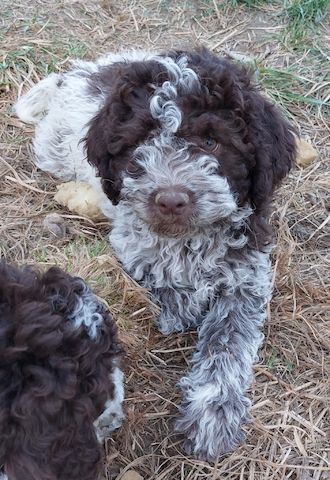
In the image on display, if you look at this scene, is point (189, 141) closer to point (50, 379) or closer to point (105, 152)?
point (105, 152)

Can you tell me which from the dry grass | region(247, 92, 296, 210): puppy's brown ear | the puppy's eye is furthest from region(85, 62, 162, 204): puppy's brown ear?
the dry grass

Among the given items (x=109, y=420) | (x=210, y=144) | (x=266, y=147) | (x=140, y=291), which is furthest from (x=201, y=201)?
(x=109, y=420)

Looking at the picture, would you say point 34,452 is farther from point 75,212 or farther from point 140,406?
point 75,212

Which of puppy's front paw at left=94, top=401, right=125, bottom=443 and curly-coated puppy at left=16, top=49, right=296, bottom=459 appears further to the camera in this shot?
curly-coated puppy at left=16, top=49, right=296, bottom=459

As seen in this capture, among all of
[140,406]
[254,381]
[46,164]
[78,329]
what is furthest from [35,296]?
[46,164]

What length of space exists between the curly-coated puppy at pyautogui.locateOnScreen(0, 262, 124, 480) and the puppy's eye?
0.96 metres

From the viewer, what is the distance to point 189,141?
126 inches

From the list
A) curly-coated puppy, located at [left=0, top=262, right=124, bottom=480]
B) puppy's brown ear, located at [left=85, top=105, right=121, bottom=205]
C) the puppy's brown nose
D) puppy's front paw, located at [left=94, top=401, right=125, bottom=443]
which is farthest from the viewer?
puppy's brown ear, located at [left=85, top=105, right=121, bottom=205]

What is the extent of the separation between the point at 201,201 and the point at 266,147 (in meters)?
0.38

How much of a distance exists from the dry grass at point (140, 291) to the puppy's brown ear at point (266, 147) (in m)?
0.69

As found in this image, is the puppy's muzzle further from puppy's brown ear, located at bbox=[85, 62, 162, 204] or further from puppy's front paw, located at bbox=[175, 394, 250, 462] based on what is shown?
puppy's front paw, located at bbox=[175, 394, 250, 462]

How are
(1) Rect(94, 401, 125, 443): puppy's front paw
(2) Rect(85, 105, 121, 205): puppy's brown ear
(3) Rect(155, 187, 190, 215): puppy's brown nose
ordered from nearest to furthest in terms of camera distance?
(1) Rect(94, 401, 125, 443): puppy's front paw, (3) Rect(155, 187, 190, 215): puppy's brown nose, (2) Rect(85, 105, 121, 205): puppy's brown ear

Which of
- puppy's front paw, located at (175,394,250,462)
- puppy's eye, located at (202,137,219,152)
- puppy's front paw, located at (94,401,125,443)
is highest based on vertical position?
puppy's eye, located at (202,137,219,152)

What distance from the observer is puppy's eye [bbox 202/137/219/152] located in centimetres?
320
